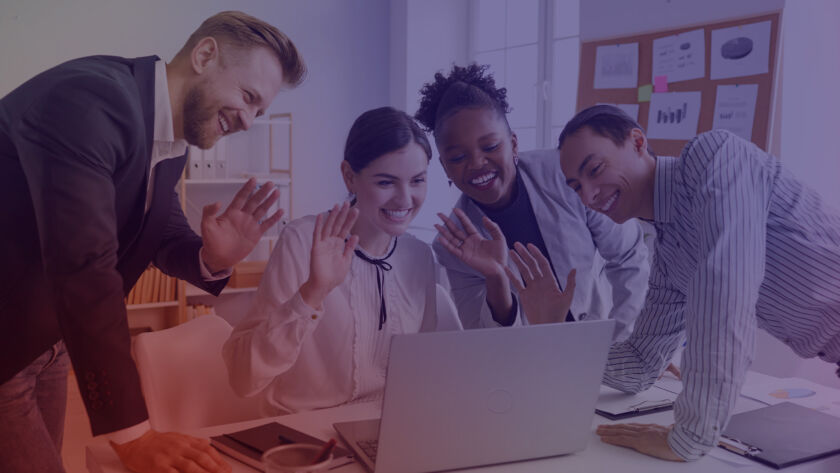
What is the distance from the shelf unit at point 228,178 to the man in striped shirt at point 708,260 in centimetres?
274

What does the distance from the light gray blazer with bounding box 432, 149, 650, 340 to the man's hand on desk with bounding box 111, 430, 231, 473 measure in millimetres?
989

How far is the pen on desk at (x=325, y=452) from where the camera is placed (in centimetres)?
115

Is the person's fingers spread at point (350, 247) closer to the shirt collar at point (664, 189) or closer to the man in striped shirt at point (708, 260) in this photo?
the man in striped shirt at point (708, 260)

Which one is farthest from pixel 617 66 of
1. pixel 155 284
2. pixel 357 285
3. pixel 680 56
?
pixel 155 284

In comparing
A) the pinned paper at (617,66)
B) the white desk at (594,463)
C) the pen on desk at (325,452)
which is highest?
the pinned paper at (617,66)

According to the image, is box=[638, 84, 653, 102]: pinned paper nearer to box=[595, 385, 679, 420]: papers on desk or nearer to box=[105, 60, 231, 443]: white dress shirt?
box=[595, 385, 679, 420]: papers on desk

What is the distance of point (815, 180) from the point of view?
2684 mm

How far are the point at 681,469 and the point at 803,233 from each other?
1.81ft

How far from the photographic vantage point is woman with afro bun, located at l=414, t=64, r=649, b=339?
189cm

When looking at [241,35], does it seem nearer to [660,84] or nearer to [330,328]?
[330,328]

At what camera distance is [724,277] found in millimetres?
1275

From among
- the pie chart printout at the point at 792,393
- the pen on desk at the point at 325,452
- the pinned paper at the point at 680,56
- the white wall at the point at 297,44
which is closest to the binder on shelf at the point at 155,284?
the white wall at the point at 297,44

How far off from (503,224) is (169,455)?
126 cm

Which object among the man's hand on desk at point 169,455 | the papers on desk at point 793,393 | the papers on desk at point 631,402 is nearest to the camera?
the man's hand on desk at point 169,455
